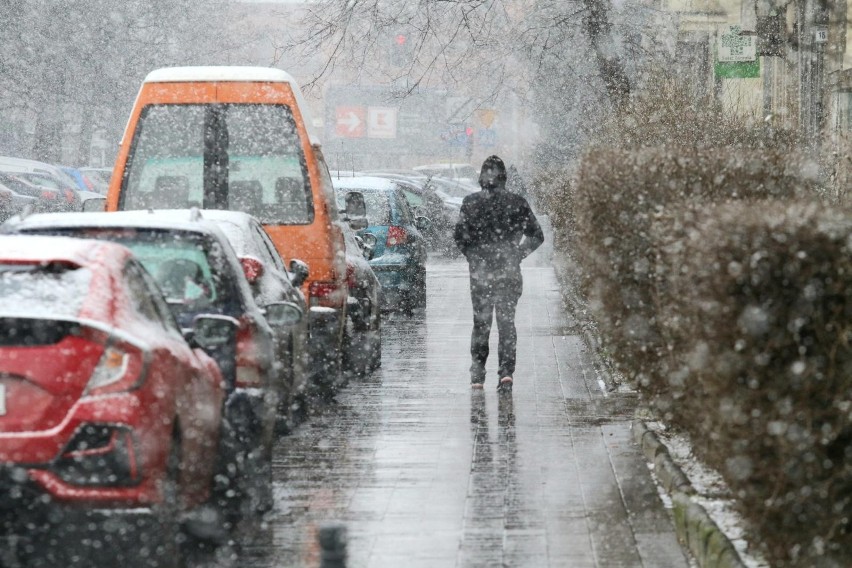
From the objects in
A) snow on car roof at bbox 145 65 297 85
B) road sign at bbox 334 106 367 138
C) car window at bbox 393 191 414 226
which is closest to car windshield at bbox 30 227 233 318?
snow on car roof at bbox 145 65 297 85

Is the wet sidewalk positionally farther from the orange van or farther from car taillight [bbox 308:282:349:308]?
the orange van

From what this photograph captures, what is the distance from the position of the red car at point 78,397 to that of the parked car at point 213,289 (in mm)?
1760

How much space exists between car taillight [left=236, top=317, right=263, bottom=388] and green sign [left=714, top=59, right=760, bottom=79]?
41.7 feet

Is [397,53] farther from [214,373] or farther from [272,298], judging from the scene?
[214,373]

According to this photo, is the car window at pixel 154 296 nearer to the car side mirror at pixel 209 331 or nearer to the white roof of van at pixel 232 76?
the car side mirror at pixel 209 331

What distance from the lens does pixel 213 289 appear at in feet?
28.7

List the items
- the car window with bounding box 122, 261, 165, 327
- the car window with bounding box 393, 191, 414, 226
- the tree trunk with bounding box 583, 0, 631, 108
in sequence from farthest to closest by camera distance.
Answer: the tree trunk with bounding box 583, 0, 631, 108
the car window with bounding box 393, 191, 414, 226
the car window with bounding box 122, 261, 165, 327

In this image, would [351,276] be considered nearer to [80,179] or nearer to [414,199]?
[414,199]

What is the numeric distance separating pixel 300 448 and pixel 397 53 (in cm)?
2046

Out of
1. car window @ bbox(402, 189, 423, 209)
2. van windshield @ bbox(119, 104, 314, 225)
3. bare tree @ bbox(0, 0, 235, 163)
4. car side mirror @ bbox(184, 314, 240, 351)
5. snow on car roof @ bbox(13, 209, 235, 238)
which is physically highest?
bare tree @ bbox(0, 0, 235, 163)

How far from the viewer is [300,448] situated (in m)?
10.3

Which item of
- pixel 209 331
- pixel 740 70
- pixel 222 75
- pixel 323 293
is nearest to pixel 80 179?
pixel 740 70

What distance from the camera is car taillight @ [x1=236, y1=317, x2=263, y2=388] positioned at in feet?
28.6

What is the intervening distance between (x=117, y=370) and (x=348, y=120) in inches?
2126
